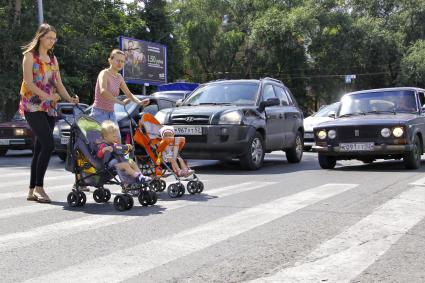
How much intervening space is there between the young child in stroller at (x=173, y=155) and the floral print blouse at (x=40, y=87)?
1.46 metres

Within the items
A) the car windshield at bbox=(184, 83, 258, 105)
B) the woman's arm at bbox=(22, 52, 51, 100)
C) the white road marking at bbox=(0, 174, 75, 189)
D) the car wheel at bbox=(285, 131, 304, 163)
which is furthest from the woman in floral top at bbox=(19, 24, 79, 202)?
the car wheel at bbox=(285, 131, 304, 163)

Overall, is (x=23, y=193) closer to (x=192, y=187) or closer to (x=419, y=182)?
(x=192, y=187)

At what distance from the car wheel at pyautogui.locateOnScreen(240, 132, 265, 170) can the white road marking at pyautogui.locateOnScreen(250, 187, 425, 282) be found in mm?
4674

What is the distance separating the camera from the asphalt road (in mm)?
4160

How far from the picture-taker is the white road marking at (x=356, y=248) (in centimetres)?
409

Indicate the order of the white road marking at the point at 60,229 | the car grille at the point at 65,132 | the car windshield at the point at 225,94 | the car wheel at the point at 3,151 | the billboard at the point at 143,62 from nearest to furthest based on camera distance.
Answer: the white road marking at the point at 60,229 < the car windshield at the point at 225,94 < the car grille at the point at 65,132 < the car wheel at the point at 3,151 < the billboard at the point at 143,62

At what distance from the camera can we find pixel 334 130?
11.6 m

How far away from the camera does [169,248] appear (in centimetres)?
482

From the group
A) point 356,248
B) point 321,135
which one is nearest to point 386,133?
point 321,135

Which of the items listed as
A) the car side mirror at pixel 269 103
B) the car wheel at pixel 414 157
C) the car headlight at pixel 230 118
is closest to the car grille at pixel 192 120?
the car headlight at pixel 230 118

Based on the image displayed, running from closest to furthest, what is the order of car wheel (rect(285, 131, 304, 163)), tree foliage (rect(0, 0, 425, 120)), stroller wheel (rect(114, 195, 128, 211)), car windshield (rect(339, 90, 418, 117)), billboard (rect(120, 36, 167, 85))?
stroller wheel (rect(114, 195, 128, 211)), car windshield (rect(339, 90, 418, 117)), car wheel (rect(285, 131, 304, 163)), billboard (rect(120, 36, 167, 85)), tree foliage (rect(0, 0, 425, 120))

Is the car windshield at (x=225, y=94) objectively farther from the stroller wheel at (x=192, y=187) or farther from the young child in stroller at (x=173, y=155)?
the stroller wheel at (x=192, y=187)

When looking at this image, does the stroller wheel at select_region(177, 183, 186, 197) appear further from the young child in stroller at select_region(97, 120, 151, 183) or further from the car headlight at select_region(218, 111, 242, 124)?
the car headlight at select_region(218, 111, 242, 124)

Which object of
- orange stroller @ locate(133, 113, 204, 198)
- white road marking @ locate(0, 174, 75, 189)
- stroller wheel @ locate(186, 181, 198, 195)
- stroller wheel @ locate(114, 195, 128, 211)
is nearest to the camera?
stroller wheel @ locate(114, 195, 128, 211)
